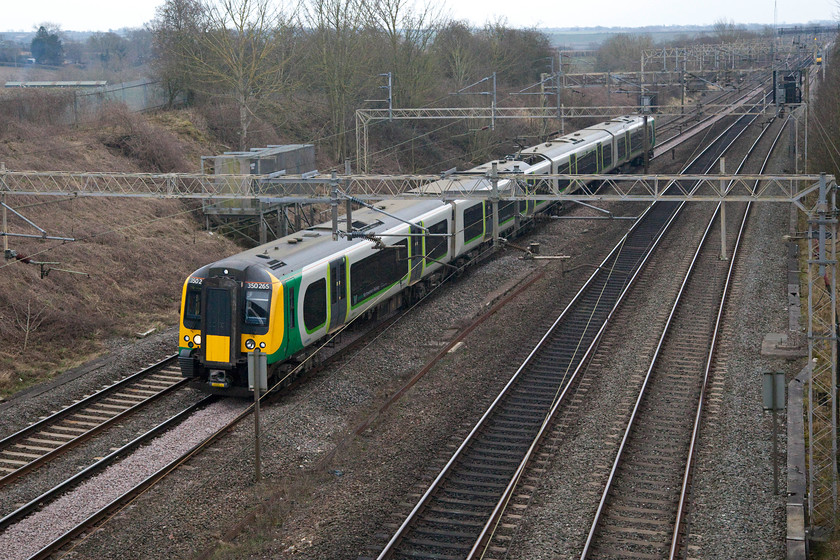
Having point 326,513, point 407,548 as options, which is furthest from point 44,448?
point 407,548

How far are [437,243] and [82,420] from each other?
33.9ft

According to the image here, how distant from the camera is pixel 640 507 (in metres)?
12.5

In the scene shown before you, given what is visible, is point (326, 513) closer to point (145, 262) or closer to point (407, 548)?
point (407, 548)

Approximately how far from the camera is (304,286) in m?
16.9

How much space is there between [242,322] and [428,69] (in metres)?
35.7

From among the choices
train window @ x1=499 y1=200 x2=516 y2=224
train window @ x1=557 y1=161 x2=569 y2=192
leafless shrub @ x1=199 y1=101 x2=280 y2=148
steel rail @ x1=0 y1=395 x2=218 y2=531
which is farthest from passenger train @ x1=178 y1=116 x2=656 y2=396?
leafless shrub @ x1=199 y1=101 x2=280 y2=148

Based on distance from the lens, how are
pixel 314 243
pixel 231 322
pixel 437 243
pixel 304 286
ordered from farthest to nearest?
pixel 437 243 → pixel 314 243 → pixel 304 286 → pixel 231 322

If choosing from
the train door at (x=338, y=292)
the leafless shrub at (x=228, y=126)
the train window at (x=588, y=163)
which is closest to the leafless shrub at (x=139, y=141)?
the leafless shrub at (x=228, y=126)

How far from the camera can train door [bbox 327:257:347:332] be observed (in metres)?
18.0

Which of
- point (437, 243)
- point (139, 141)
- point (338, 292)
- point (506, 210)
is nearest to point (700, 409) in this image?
point (338, 292)

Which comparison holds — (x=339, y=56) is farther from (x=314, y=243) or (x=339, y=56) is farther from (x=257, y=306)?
(x=257, y=306)

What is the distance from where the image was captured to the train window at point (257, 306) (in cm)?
1598

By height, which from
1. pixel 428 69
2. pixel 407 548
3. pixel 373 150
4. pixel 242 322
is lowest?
pixel 407 548

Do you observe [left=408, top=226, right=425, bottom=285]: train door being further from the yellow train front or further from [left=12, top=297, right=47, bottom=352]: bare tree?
[left=12, top=297, right=47, bottom=352]: bare tree
